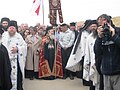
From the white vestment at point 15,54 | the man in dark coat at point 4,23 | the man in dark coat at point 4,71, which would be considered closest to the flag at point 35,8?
the man in dark coat at point 4,23

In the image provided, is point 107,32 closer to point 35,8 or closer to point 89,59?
point 89,59

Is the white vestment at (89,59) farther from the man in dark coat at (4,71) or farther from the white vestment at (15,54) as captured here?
the man in dark coat at (4,71)

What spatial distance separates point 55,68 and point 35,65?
2.17ft

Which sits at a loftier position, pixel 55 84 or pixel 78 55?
pixel 78 55

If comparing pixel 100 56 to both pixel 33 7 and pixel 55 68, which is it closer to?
pixel 55 68

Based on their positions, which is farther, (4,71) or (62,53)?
(62,53)

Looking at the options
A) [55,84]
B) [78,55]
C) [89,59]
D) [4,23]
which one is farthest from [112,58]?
[55,84]

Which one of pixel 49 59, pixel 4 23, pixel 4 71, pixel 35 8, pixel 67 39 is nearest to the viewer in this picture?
pixel 4 71

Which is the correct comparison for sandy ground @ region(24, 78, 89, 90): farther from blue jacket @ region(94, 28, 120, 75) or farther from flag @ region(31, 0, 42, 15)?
blue jacket @ region(94, 28, 120, 75)

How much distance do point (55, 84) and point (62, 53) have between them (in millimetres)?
1576

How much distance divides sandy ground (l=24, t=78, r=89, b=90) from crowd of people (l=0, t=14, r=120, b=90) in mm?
266

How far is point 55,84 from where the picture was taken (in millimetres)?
9906

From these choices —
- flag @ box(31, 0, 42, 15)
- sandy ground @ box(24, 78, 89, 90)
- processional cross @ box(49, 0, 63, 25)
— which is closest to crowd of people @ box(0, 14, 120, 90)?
sandy ground @ box(24, 78, 89, 90)

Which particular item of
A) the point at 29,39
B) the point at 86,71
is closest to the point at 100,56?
the point at 86,71
